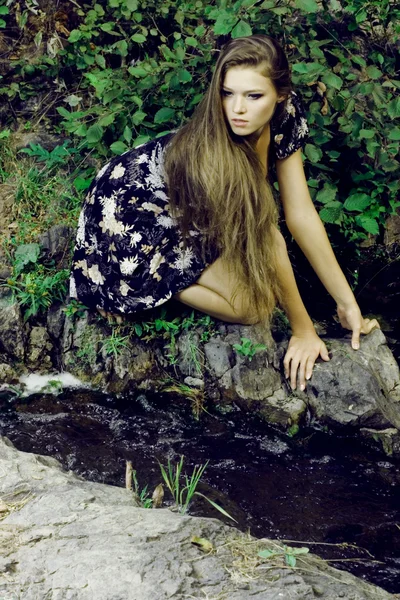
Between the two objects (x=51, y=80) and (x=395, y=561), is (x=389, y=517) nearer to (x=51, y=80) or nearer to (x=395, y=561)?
(x=395, y=561)

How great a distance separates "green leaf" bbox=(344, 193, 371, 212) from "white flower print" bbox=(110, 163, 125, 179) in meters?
1.45

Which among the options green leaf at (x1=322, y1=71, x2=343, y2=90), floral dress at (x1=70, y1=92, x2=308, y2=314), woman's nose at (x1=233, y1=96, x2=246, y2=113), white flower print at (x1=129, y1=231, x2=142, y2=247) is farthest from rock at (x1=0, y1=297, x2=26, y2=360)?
green leaf at (x1=322, y1=71, x2=343, y2=90)

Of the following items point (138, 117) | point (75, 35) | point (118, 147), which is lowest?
point (118, 147)

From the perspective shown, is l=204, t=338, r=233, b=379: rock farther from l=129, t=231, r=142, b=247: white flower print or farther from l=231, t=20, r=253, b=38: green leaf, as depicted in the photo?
l=231, t=20, r=253, b=38: green leaf

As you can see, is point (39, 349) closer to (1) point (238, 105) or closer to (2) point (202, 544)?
(1) point (238, 105)

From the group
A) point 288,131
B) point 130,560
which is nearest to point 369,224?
point 288,131

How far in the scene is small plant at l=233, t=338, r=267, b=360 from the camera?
148 inches

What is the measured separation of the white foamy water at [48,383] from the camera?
3998 millimetres

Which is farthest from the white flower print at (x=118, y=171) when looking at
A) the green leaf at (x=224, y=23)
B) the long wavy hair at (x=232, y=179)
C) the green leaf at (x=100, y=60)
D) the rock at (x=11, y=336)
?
the green leaf at (x=100, y=60)

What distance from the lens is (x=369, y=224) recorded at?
4.46 metres

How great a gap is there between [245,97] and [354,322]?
4.14 ft

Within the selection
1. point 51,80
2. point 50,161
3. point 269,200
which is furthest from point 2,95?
point 269,200

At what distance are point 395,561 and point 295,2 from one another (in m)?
2.92

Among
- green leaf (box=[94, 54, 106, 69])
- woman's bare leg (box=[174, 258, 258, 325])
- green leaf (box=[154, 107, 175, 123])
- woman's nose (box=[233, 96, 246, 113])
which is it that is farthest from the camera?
green leaf (box=[94, 54, 106, 69])
